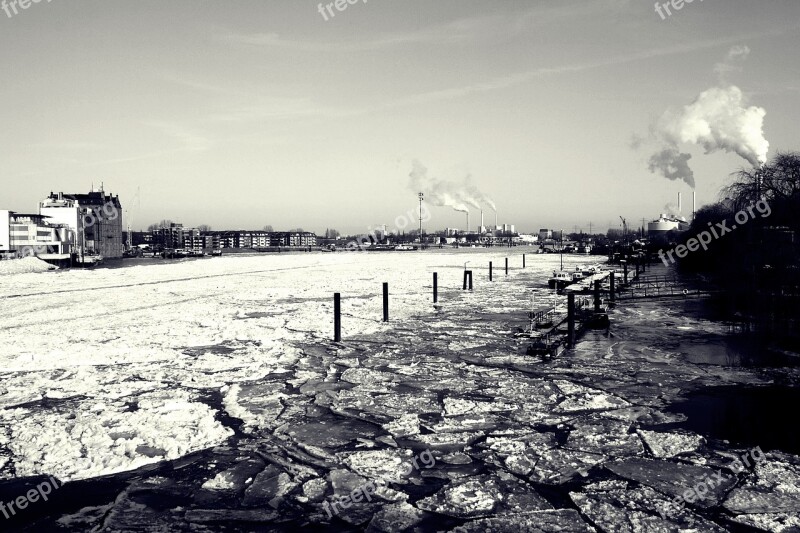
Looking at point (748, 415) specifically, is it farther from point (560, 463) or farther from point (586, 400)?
point (560, 463)

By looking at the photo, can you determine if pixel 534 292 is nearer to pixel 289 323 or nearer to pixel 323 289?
pixel 323 289

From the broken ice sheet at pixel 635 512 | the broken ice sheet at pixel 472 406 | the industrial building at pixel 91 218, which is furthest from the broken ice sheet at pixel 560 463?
the industrial building at pixel 91 218

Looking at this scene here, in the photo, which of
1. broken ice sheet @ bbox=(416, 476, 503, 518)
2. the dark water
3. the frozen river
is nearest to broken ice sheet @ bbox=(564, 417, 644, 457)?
the frozen river

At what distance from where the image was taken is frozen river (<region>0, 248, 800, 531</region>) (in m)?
6.26

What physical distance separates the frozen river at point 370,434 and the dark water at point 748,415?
303 millimetres

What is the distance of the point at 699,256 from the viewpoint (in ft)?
159

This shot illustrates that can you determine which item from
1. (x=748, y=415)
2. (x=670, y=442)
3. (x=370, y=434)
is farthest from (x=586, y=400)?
(x=370, y=434)

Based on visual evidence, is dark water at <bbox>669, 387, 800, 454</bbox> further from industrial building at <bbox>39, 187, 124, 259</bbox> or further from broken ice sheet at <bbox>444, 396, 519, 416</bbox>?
industrial building at <bbox>39, 187, 124, 259</bbox>

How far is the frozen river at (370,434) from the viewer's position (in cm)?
626

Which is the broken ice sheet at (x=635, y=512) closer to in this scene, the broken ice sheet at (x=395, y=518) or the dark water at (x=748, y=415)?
the broken ice sheet at (x=395, y=518)

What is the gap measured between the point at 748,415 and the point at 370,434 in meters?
6.62

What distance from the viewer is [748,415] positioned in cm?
956

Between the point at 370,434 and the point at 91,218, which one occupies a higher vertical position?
the point at 91,218

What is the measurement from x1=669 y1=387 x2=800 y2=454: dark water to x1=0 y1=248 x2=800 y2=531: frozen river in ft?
0.99
